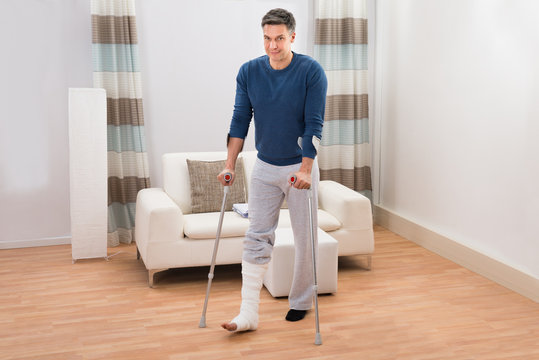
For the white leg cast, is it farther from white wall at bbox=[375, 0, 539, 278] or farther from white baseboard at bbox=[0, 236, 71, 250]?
white baseboard at bbox=[0, 236, 71, 250]

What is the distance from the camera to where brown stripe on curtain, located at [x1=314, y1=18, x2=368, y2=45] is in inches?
195

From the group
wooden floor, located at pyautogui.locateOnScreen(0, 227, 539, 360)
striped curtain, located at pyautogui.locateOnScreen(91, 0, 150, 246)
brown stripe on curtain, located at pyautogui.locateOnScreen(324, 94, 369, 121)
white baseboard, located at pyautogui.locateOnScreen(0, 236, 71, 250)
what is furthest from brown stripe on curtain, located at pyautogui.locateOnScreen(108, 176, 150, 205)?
brown stripe on curtain, located at pyautogui.locateOnScreen(324, 94, 369, 121)

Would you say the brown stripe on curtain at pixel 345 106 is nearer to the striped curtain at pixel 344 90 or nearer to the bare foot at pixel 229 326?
the striped curtain at pixel 344 90

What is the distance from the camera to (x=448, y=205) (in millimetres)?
4293

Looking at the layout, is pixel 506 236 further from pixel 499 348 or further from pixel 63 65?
pixel 63 65

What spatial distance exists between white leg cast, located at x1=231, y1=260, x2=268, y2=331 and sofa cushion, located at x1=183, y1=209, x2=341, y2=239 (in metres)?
0.84

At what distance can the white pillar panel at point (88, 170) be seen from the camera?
4023mm

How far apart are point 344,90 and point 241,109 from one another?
2.34 metres

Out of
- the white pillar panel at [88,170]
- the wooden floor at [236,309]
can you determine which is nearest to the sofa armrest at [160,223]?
the wooden floor at [236,309]

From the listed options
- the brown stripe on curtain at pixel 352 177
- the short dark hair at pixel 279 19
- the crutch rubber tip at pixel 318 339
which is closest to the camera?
the short dark hair at pixel 279 19

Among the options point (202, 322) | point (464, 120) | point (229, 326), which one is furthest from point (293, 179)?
point (464, 120)

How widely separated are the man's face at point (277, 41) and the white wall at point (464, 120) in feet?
5.27

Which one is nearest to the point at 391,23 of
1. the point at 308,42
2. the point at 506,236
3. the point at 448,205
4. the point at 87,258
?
the point at 308,42

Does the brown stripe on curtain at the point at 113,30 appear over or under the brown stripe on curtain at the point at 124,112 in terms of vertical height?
over
